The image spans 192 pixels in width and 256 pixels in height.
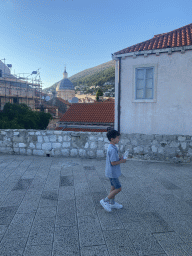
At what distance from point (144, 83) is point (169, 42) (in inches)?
90.7

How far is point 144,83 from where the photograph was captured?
963cm

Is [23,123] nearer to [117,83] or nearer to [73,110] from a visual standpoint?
[73,110]

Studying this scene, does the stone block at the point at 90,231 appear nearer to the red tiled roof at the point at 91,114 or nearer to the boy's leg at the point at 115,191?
the boy's leg at the point at 115,191

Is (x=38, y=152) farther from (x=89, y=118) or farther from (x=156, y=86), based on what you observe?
(x=89, y=118)

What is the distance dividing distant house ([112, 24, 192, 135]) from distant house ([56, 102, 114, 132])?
1001cm

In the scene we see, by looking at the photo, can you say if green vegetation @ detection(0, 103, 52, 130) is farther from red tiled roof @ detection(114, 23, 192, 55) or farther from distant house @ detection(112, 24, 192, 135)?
red tiled roof @ detection(114, 23, 192, 55)

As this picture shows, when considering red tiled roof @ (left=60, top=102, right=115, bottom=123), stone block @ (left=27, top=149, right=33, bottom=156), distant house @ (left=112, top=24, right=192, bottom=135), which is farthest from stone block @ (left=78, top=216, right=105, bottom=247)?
red tiled roof @ (left=60, top=102, right=115, bottom=123)

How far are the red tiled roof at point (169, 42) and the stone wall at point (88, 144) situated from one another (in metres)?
4.36

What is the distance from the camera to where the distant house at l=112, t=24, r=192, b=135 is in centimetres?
898

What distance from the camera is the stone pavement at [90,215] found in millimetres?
3045

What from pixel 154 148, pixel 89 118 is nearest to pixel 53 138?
pixel 154 148

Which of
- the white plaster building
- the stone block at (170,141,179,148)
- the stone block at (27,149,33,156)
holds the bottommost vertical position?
the stone block at (27,149,33,156)

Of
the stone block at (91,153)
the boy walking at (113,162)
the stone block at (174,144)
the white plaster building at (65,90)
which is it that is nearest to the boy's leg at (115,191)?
the boy walking at (113,162)

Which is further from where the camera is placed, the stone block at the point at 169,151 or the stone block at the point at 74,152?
the stone block at the point at 74,152
